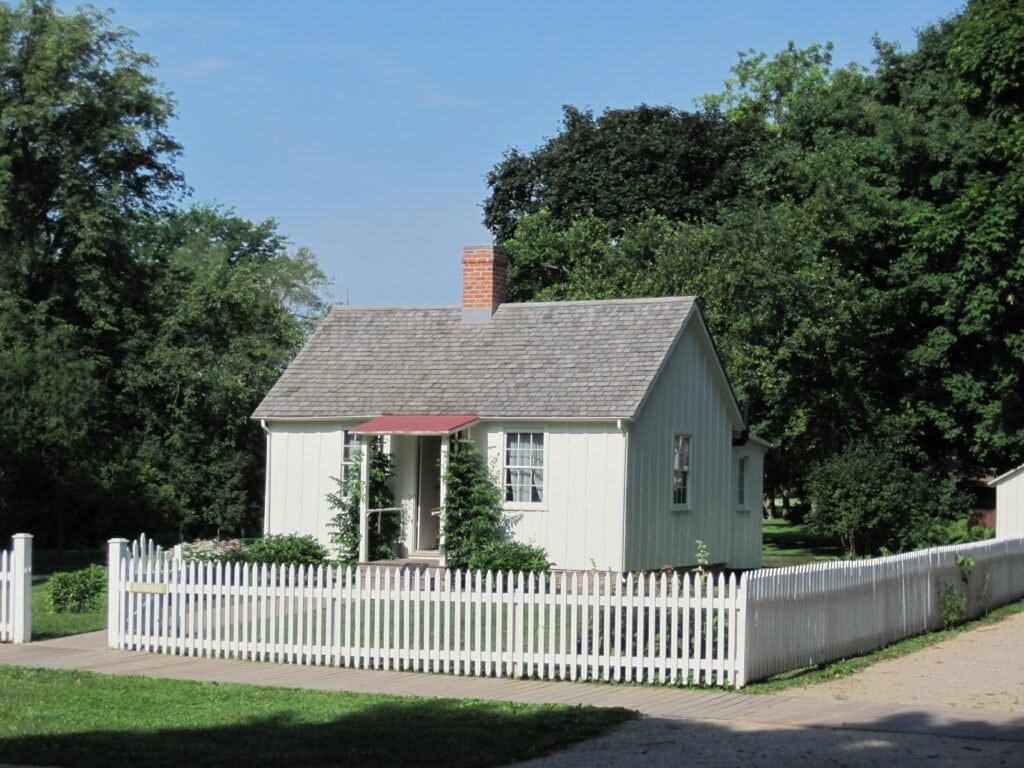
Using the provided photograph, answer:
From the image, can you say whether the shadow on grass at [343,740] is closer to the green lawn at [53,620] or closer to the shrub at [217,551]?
the green lawn at [53,620]

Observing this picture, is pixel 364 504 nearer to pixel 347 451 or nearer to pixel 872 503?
pixel 347 451

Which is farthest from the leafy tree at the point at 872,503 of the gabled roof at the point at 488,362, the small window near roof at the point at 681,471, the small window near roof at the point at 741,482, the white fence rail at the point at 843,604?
the white fence rail at the point at 843,604

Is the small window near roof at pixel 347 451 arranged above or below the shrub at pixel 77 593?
above

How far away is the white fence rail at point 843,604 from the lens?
13.9m

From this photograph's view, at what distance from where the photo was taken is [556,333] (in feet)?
87.4

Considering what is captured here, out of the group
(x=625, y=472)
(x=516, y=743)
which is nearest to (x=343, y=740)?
(x=516, y=743)

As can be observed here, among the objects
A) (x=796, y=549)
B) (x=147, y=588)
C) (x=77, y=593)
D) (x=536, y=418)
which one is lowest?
(x=796, y=549)

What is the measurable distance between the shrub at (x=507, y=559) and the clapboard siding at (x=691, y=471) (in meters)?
1.88

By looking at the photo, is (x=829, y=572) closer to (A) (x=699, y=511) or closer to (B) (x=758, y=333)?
(A) (x=699, y=511)

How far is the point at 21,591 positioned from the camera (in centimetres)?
1669

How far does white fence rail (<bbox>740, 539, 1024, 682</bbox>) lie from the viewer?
1390cm

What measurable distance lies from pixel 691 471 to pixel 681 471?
387 millimetres

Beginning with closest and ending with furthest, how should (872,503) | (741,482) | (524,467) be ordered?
(524,467), (741,482), (872,503)

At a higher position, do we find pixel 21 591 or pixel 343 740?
pixel 21 591
